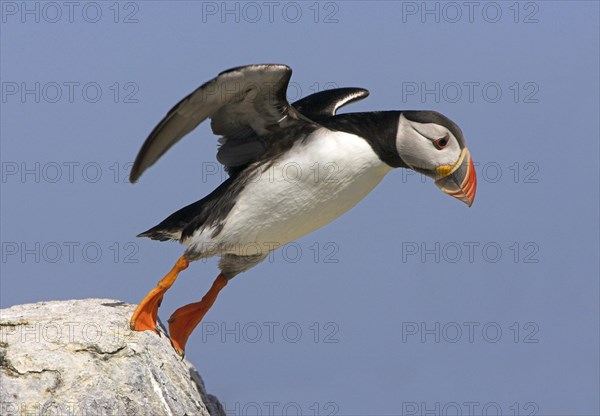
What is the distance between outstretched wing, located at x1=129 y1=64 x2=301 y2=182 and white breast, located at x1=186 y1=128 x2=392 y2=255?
0.34 meters

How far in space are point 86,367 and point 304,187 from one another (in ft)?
7.61

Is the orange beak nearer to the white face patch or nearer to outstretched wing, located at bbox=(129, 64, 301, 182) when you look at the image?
the white face patch

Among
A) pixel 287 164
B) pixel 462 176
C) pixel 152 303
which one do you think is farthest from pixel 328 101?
pixel 152 303

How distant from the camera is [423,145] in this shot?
29.1 ft

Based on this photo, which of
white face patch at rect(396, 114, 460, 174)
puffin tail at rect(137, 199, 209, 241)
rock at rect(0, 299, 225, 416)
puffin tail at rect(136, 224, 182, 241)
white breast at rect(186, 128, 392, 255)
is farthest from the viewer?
puffin tail at rect(136, 224, 182, 241)

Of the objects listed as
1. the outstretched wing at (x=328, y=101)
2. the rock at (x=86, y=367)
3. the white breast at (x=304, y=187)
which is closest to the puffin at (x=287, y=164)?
the white breast at (x=304, y=187)

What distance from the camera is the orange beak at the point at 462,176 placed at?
8.95 metres

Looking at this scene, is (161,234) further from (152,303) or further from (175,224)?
(152,303)

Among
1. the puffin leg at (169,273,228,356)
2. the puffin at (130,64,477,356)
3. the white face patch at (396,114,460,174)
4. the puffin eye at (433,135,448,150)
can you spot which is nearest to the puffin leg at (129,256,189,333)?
the puffin at (130,64,477,356)

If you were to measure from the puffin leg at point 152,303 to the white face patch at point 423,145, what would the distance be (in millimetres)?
2187

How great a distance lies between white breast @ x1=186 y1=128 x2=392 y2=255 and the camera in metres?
8.66

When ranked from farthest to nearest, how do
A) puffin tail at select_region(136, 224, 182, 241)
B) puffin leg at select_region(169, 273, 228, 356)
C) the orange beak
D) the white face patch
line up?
puffin leg at select_region(169, 273, 228, 356), puffin tail at select_region(136, 224, 182, 241), the orange beak, the white face patch

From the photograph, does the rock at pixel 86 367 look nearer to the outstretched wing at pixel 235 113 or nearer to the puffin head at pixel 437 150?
the outstretched wing at pixel 235 113

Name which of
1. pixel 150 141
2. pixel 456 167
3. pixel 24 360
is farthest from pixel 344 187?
pixel 24 360
